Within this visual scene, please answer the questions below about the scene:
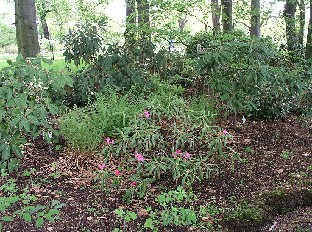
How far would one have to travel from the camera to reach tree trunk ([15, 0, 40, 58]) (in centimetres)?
529

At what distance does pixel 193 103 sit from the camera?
14.5 ft

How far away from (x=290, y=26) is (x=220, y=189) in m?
6.37

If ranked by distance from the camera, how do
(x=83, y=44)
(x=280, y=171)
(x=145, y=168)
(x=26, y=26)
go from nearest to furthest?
(x=145, y=168)
(x=280, y=171)
(x=83, y=44)
(x=26, y=26)

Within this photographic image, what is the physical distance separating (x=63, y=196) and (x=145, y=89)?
86.7 inches

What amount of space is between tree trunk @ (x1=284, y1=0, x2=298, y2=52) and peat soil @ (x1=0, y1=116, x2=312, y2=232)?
4458 millimetres

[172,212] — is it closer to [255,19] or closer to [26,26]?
[26,26]

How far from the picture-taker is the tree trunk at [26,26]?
5.29m

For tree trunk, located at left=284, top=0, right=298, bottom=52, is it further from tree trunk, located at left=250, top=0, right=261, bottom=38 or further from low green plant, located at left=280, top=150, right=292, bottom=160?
low green plant, located at left=280, top=150, right=292, bottom=160

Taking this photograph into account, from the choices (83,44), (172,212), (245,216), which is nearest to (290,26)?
(83,44)

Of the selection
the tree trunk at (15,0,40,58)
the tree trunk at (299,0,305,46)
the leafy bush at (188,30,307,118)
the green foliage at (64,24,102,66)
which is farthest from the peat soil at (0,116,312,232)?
the tree trunk at (299,0,305,46)

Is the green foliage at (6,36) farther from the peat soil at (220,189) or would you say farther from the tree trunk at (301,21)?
the peat soil at (220,189)

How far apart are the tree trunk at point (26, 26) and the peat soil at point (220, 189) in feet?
6.63

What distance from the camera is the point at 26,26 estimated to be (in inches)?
208

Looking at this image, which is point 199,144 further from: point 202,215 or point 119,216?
point 119,216
